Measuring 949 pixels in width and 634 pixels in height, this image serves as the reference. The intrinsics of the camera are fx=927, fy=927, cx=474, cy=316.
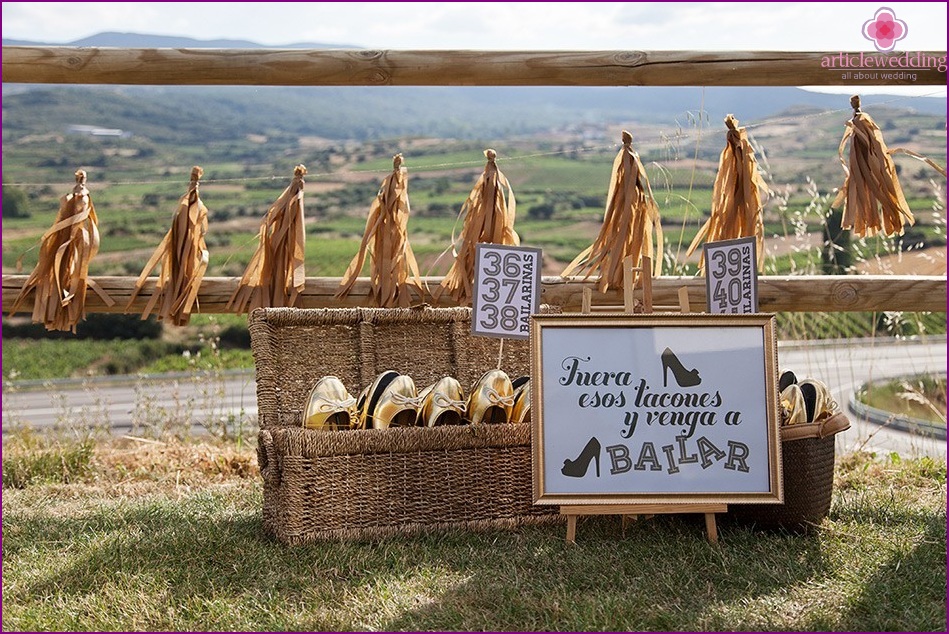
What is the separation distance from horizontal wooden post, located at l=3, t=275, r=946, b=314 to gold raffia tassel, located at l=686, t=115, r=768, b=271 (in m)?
0.14

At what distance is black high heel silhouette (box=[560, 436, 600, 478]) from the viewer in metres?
2.42

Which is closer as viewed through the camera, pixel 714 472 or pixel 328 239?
pixel 714 472

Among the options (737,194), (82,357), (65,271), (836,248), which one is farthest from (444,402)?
(82,357)

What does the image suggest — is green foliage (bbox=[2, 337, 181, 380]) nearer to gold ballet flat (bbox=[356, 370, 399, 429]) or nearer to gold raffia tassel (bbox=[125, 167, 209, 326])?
gold raffia tassel (bbox=[125, 167, 209, 326])

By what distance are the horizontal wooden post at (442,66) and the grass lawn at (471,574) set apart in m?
1.41

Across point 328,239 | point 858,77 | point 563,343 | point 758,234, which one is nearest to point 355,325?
point 563,343

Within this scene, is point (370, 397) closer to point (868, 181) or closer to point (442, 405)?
point (442, 405)

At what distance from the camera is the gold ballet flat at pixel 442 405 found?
2.59 meters

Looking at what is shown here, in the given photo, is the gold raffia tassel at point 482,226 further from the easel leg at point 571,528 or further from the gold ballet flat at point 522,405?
the easel leg at point 571,528

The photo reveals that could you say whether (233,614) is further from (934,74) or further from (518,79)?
(934,74)

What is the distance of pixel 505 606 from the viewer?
2010 millimetres

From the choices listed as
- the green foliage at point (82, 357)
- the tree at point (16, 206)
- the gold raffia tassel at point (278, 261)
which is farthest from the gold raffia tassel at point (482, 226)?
the tree at point (16, 206)

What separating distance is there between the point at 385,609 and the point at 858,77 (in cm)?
233

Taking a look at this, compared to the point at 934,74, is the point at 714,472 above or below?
below
